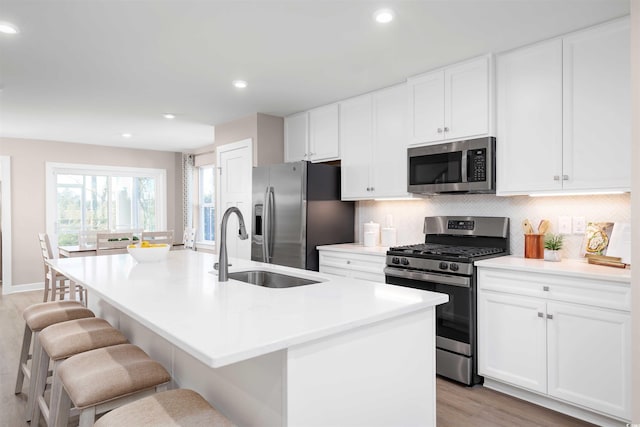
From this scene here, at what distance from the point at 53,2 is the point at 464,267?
2.96m

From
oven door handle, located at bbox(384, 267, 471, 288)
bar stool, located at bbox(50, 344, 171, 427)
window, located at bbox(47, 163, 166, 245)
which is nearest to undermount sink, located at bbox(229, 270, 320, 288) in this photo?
bar stool, located at bbox(50, 344, 171, 427)

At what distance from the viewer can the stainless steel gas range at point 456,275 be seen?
2.83m

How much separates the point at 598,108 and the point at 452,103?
38.1 inches

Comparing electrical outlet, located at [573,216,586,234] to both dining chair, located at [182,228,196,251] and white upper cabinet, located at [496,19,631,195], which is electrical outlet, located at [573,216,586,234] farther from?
dining chair, located at [182,228,196,251]

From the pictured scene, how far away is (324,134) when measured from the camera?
439cm

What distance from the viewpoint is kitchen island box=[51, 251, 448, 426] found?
3.98ft

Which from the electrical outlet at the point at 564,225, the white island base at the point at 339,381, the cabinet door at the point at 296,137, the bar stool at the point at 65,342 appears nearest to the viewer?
the white island base at the point at 339,381

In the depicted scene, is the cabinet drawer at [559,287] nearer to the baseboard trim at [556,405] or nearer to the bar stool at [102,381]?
the baseboard trim at [556,405]

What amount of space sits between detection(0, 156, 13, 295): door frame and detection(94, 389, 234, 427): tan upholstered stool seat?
20.6ft

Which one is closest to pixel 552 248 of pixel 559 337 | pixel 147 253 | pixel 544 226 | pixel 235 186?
pixel 544 226

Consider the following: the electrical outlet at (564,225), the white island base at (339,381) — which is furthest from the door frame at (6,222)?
the electrical outlet at (564,225)

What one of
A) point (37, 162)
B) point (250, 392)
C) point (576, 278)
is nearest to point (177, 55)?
point (250, 392)

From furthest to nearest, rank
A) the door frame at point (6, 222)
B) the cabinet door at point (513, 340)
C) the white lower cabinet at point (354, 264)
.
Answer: the door frame at point (6, 222)
the white lower cabinet at point (354, 264)
the cabinet door at point (513, 340)

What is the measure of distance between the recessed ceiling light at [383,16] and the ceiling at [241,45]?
3cm
